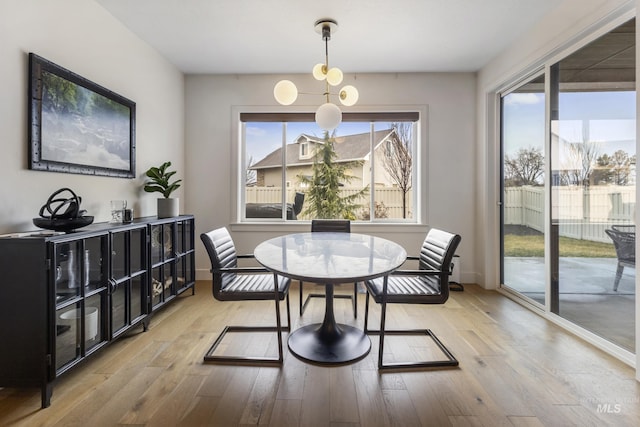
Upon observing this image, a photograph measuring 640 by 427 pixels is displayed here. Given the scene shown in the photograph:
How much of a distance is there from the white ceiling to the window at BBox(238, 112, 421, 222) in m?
0.73

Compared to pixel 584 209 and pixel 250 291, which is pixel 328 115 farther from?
pixel 584 209

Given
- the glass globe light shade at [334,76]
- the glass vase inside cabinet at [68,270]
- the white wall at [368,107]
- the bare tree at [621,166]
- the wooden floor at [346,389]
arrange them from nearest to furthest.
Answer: the wooden floor at [346,389] < the glass vase inside cabinet at [68,270] < the bare tree at [621,166] < the glass globe light shade at [334,76] < the white wall at [368,107]

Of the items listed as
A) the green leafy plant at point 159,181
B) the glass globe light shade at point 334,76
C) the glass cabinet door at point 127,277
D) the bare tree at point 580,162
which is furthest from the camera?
the green leafy plant at point 159,181

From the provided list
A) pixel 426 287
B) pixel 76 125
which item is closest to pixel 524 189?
pixel 426 287

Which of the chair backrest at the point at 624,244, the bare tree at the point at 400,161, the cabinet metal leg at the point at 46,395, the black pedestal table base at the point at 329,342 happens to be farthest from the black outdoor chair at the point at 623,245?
the cabinet metal leg at the point at 46,395

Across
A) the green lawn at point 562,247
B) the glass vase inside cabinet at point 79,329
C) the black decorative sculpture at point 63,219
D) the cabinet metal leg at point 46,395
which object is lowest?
the cabinet metal leg at point 46,395

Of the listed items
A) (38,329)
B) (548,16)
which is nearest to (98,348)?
(38,329)

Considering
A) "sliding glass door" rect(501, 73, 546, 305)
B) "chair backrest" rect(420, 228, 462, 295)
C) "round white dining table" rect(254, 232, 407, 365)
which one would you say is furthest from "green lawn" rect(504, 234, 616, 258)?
"round white dining table" rect(254, 232, 407, 365)

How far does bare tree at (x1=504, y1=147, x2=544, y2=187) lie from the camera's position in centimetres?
297

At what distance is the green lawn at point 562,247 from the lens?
7.42ft

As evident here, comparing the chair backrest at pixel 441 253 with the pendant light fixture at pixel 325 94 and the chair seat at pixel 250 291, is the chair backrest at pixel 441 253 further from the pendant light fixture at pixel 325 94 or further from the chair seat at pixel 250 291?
the pendant light fixture at pixel 325 94

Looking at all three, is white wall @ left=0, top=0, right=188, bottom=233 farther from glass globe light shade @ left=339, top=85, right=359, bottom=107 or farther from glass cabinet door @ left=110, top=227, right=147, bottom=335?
glass globe light shade @ left=339, top=85, right=359, bottom=107

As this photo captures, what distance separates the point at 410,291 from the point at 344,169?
2.28m

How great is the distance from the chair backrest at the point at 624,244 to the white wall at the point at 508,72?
0.77ft
